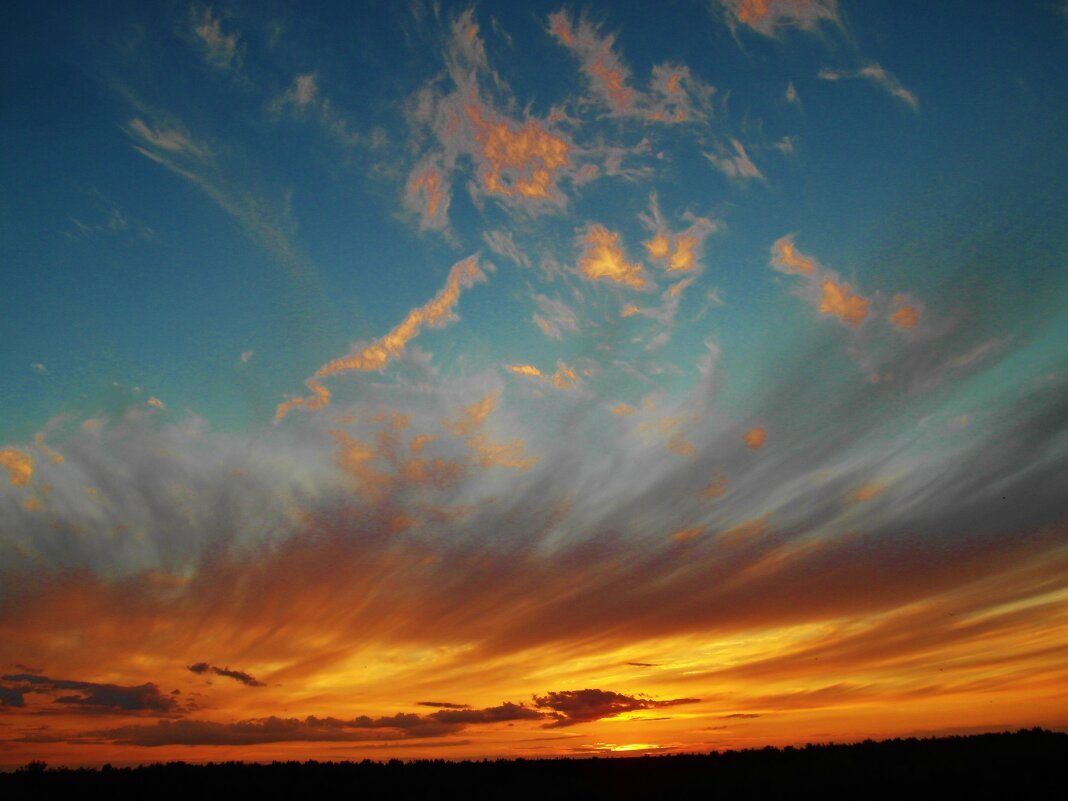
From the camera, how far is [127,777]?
66375 millimetres

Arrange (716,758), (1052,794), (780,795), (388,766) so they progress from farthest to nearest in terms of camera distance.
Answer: (716,758)
(388,766)
(780,795)
(1052,794)

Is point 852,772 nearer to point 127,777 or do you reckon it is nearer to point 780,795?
point 780,795

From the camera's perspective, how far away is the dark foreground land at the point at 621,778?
55.7 metres

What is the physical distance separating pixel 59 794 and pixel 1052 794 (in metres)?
80.9

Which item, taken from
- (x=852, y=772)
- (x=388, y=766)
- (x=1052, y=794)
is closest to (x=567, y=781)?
(x=388, y=766)

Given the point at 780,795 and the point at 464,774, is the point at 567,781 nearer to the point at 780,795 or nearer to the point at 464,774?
the point at 464,774

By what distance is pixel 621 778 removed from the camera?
77.6 metres

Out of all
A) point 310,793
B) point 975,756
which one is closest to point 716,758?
point 975,756

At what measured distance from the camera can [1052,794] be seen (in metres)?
47.4

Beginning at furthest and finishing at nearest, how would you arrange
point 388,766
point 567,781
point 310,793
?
point 388,766, point 567,781, point 310,793

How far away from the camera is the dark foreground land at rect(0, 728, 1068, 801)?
5569 cm

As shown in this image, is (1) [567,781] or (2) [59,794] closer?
(2) [59,794]

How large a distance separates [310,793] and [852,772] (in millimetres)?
54818

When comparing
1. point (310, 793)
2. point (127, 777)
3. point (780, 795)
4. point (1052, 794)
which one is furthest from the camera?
point (127, 777)
